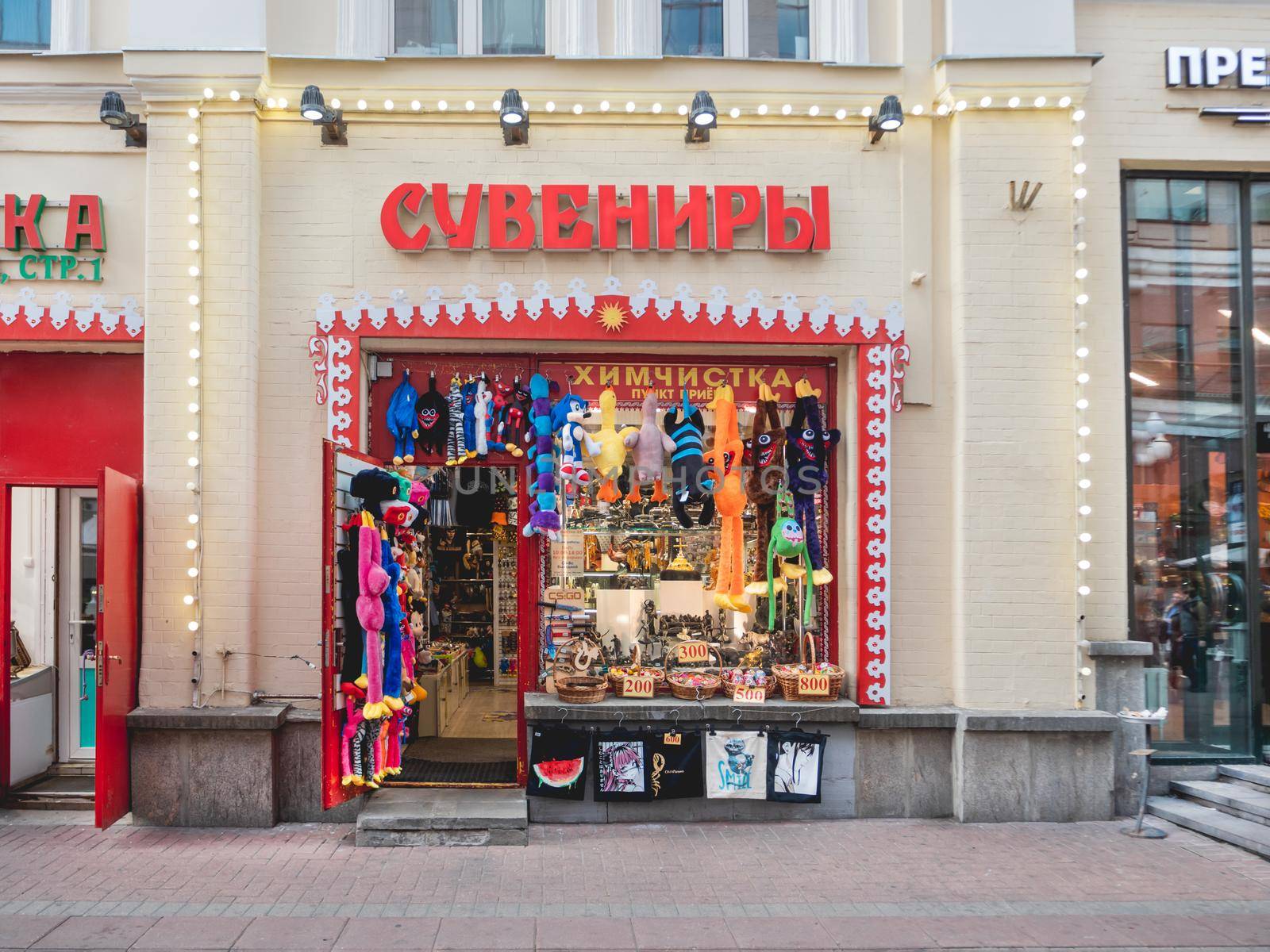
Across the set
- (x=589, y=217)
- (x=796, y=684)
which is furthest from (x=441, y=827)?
(x=589, y=217)

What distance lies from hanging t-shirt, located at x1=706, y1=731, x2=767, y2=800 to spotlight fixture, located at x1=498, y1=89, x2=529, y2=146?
518 centimetres

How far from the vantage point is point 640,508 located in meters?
7.85

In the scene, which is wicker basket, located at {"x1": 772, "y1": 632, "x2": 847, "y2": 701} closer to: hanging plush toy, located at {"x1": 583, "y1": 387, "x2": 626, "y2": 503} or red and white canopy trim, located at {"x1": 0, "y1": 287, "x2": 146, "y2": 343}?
hanging plush toy, located at {"x1": 583, "y1": 387, "x2": 626, "y2": 503}

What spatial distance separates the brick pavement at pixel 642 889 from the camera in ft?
16.8

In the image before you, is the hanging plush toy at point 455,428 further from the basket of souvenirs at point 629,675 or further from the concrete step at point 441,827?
the concrete step at point 441,827

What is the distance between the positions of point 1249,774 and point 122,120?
10.7 meters

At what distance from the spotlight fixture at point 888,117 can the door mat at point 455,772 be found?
6265 mm

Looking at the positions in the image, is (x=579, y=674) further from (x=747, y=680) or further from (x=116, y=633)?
(x=116, y=633)

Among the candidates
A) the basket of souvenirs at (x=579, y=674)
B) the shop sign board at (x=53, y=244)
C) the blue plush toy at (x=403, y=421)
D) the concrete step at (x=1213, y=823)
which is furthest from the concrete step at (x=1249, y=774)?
the shop sign board at (x=53, y=244)

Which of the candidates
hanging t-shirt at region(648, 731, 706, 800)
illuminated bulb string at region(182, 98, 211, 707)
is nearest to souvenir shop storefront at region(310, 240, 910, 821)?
hanging t-shirt at region(648, 731, 706, 800)

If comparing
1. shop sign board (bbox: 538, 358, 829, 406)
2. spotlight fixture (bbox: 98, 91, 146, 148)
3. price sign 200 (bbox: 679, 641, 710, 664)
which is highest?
spotlight fixture (bbox: 98, 91, 146, 148)

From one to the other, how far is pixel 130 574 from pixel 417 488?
2294mm

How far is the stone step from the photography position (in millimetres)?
6840

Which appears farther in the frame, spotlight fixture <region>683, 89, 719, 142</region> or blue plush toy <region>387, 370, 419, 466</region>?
blue plush toy <region>387, 370, 419, 466</region>
